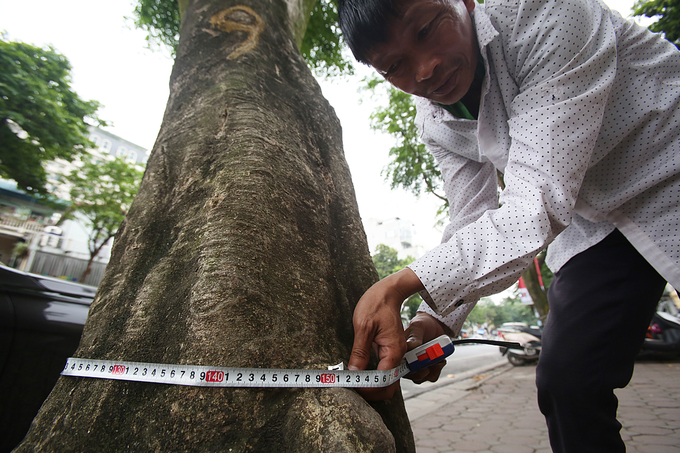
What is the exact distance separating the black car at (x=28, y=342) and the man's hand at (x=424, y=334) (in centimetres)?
184

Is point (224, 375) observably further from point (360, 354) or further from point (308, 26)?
point (308, 26)

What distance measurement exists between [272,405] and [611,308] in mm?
1238

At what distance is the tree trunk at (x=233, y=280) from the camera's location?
83 cm

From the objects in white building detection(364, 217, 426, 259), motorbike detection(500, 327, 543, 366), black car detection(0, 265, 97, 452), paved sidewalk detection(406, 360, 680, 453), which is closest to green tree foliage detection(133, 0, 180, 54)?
black car detection(0, 265, 97, 452)

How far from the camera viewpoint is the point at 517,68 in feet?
4.05

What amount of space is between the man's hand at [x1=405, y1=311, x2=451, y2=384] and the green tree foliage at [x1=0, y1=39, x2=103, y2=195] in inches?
411

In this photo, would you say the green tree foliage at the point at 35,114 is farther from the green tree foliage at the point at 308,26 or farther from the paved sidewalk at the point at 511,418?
the paved sidewalk at the point at 511,418

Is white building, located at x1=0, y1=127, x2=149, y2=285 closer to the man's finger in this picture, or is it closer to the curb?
the curb

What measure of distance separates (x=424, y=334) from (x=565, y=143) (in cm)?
80

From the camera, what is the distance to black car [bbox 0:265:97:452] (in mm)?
1673

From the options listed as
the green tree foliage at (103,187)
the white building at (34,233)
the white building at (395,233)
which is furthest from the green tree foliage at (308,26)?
the white building at (395,233)

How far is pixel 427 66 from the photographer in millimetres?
1293

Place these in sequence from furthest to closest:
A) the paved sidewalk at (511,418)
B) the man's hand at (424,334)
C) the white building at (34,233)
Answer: the white building at (34,233), the paved sidewalk at (511,418), the man's hand at (424,334)

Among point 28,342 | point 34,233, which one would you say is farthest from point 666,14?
point 34,233
